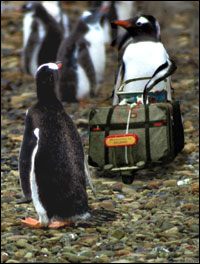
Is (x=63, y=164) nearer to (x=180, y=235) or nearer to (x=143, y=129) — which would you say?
(x=143, y=129)

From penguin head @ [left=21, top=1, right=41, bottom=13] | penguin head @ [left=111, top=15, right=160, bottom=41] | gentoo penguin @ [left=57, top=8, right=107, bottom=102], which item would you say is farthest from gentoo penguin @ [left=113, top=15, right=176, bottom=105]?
penguin head @ [left=21, top=1, right=41, bottom=13]

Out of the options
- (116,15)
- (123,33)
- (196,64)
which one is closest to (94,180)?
(123,33)

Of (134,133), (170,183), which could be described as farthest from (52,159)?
(170,183)

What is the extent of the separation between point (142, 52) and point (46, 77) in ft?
2.47

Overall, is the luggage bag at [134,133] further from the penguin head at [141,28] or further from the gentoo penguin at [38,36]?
the gentoo penguin at [38,36]

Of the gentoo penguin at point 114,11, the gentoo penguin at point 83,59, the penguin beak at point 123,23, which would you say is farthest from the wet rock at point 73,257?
the gentoo penguin at point 114,11

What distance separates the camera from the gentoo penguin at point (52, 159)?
56.3 inches

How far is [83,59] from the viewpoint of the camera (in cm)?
386

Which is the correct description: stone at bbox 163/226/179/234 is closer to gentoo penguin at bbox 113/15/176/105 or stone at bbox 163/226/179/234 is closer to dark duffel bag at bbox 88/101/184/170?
dark duffel bag at bbox 88/101/184/170

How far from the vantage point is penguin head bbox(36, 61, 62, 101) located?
1.28m

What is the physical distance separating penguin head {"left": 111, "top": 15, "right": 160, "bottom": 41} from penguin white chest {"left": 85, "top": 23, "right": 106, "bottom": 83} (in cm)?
201

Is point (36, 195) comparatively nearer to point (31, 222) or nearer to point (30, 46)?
point (31, 222)

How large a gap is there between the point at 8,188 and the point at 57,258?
0.91ft

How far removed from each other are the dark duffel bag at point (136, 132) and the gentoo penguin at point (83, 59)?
1867mm
